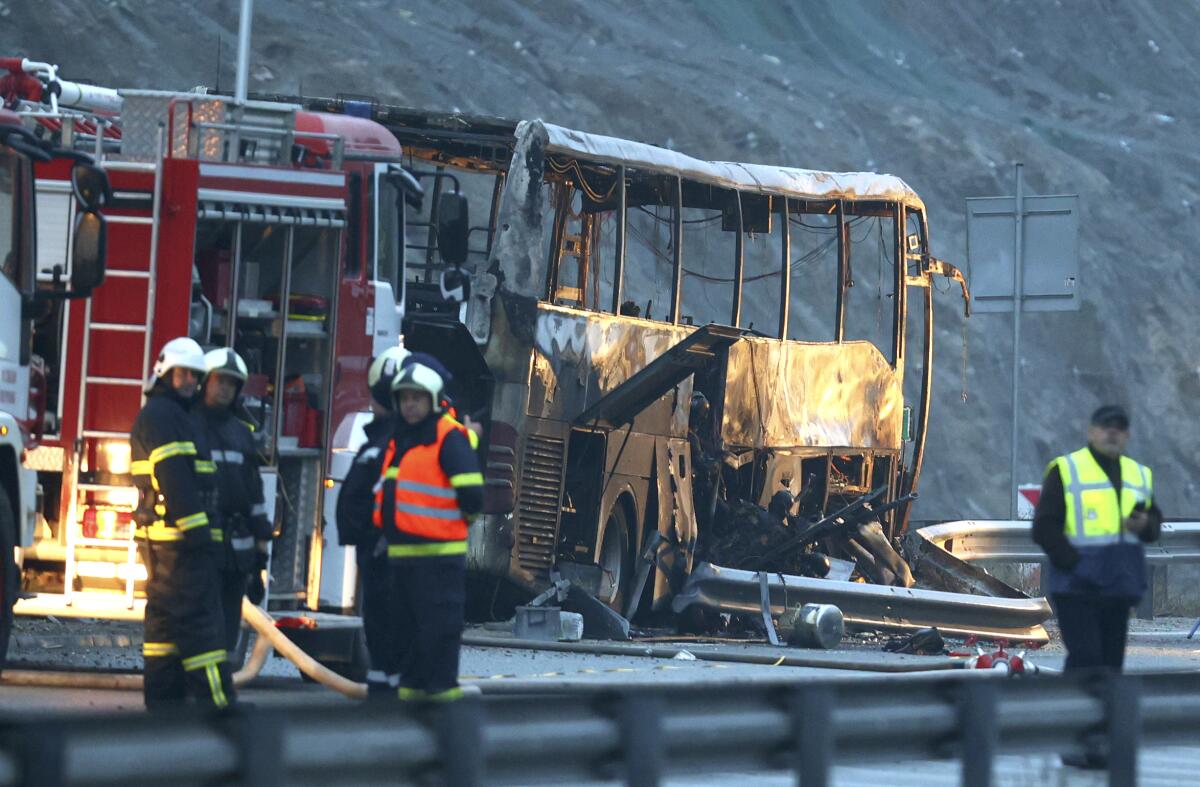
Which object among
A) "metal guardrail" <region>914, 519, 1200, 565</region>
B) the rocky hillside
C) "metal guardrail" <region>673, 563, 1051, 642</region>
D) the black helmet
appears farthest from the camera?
the rocky hillside

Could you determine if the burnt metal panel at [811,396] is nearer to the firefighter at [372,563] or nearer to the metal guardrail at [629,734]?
the firefighter at [372,563]

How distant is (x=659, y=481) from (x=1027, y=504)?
5.80 m

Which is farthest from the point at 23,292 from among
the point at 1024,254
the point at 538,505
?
the point at 1024,254

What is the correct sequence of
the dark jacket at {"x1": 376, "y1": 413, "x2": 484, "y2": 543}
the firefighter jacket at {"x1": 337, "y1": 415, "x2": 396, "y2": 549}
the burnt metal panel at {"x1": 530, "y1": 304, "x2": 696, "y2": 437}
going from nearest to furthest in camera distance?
the dark jacket at {"x1": 376, "y1": 413, "x2": 484, "y2": 543} → the firefighter jacket at {"x1": 337, "y1": 415, "x2": 396, "y2": 549} → the burnt metal panel at {"x1": 530, "y1": 304, "x2": 696, "y2": 437}

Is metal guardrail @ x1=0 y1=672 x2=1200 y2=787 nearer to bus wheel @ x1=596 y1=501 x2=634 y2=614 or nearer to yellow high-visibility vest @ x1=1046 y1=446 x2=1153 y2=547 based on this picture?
yellow high-visibility vest @ x1=1046 y1=446 x2=1153 y2=547

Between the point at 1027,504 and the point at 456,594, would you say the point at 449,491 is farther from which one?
the point at 1027,504

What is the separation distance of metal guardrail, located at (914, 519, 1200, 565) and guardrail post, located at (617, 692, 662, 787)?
18.0m

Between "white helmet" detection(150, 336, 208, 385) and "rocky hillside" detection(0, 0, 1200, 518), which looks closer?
"white helmet" detection(150, 336, 208, 385)

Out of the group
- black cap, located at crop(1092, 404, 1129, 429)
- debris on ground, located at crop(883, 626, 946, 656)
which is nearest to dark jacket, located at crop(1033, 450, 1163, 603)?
black cap, located at crop(1092, 404, 1129, 429)

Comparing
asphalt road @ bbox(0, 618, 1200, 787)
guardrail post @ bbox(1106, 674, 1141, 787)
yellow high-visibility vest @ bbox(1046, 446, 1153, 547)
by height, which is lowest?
asphalt road @ bbox(0, 618, 1200, 787)

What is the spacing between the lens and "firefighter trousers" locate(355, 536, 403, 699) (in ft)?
30.6

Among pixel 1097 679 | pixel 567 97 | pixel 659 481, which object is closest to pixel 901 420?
pixel 659 481

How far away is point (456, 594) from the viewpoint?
913 centimetres

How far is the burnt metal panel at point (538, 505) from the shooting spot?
1831 centimetres
